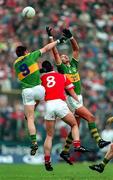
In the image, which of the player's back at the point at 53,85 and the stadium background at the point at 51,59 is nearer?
the player's back at the point at 53,85

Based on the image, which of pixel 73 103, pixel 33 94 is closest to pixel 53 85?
pixel 33 94

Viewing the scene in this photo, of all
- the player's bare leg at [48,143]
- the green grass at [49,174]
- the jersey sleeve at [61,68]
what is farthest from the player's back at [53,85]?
the green grass at [49,174]

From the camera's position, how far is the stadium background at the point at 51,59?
85.7 ft

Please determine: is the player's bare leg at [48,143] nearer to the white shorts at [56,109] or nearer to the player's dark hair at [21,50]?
the white shorts at [56,109]

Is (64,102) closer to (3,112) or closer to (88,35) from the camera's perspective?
(3,112)

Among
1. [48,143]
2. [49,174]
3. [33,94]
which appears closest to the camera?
[48,143]

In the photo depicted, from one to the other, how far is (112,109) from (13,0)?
5.90m

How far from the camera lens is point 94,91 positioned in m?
Answer: 28.9

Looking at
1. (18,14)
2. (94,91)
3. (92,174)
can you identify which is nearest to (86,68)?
(94,91)

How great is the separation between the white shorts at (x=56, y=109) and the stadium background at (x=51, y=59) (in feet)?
26.1

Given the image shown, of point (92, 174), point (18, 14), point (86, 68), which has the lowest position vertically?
point (92, 174)

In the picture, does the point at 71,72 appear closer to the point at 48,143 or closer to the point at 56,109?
the point at 56,109

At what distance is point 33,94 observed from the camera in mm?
18250

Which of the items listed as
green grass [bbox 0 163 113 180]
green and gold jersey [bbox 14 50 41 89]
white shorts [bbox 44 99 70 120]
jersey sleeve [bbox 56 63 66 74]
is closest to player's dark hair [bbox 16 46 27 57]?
green and gold jersey [bbox 14 50 41 89]
